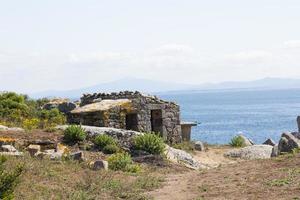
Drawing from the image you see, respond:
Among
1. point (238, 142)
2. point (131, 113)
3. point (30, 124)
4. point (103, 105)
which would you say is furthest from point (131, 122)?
point (238, 142)

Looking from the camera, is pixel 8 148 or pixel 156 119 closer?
pixel 8 148

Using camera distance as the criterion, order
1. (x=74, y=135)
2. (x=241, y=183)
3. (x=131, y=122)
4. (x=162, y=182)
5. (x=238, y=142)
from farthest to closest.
Answer: 1. (x=238, y=142)
2. (x=131, y=122)
3. (x=74, y=135)
4. (x=162, y=182)
5. (x=241, y=183)

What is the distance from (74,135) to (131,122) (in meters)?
7.62

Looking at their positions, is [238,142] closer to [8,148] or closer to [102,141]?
[102,141]

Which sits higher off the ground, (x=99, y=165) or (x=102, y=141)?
(x=102, y=141)

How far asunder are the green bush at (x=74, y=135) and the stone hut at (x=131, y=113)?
508 centimetres

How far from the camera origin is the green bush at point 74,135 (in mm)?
19281

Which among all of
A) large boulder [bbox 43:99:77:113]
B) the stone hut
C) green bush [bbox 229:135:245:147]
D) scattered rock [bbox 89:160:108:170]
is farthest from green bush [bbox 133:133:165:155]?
green bush [bbox 229:135:245:147]

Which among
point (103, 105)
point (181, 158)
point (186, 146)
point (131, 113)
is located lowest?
point (186, 146)

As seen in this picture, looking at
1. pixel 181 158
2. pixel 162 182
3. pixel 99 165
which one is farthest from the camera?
pixel 181 158

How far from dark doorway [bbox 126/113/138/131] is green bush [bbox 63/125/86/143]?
23.6ft

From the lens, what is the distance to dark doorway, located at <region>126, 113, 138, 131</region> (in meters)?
26.5

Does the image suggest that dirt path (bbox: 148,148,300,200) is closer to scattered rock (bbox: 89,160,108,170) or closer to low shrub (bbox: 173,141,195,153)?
scattered rock (bbox: 89,160,108,170)

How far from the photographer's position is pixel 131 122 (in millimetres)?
26719
